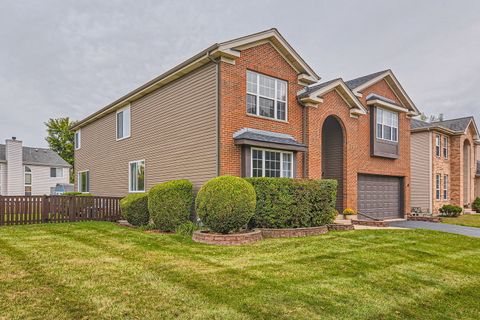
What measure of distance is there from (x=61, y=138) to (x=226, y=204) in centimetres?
4842

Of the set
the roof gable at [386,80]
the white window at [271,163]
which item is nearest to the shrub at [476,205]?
the roof gable at [386,80]

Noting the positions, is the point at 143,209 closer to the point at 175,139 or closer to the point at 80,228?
the point at 80,228

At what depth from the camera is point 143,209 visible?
515 inches

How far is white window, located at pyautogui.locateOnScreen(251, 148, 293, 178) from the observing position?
12500mm

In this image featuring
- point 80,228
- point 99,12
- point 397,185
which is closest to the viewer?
point 80,228

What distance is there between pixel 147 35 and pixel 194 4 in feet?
23.5

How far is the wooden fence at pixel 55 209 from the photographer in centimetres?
1288

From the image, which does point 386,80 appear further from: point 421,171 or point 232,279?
point 232,279

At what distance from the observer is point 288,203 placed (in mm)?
11023

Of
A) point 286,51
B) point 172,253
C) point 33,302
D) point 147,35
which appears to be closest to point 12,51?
A: point 147,35

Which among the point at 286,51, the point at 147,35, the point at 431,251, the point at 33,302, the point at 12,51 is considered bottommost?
the point at 431,251

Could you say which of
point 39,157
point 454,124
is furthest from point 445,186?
point 39,157

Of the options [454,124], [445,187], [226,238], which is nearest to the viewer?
[226,238]

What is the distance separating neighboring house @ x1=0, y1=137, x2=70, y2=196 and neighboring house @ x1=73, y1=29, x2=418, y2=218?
64.8 feet
